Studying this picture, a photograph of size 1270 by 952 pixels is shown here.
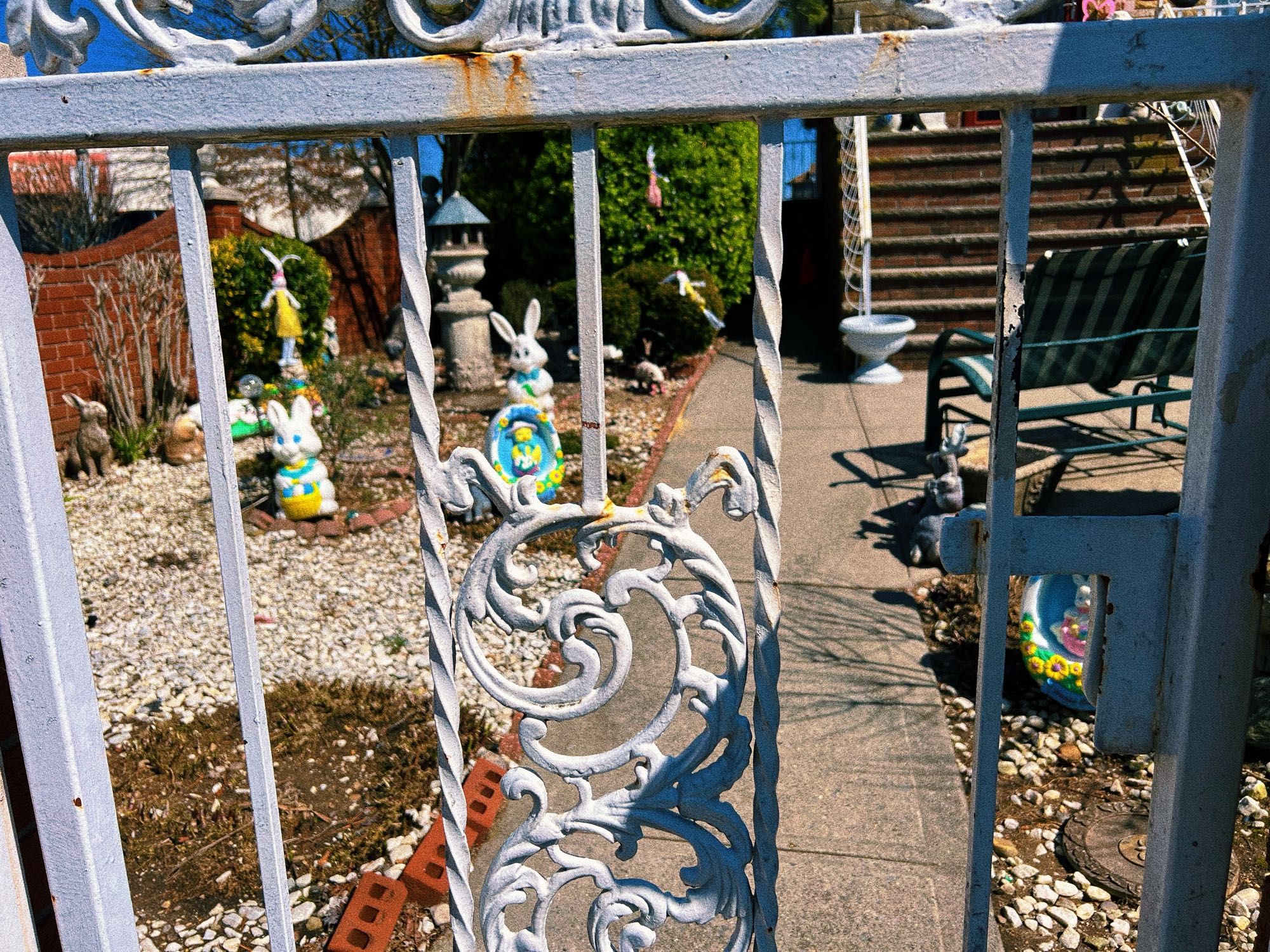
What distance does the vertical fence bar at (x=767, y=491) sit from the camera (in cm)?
100

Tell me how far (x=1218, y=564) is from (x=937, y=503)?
380cm

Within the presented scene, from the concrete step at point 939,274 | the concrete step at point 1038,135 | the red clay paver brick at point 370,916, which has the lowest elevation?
the red clay paver brick at point 370,916

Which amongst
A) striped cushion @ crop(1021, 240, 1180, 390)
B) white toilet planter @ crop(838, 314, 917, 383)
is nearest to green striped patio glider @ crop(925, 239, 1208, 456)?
striped cushion @ crop(1021, 240, 1180, 390)

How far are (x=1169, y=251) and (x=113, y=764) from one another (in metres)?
5.30

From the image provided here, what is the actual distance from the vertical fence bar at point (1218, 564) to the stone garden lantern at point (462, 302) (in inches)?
336

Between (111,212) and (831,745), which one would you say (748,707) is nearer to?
(831,745)

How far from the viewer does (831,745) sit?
3.21 m

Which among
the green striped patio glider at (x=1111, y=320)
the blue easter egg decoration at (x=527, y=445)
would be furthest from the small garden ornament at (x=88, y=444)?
the green striped patio glider at (x=1111, y=320)

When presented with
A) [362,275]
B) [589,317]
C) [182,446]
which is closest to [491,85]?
[589,317]

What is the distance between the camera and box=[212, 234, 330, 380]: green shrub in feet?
28.6

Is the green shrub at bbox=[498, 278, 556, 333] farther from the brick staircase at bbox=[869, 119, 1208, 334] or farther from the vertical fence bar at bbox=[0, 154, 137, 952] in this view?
the vertical fence bar at bbox=[0, 154, 137, 952]

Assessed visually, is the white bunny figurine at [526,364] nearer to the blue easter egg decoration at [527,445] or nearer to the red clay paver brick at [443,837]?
the blue easter egg decoration at [527,445]

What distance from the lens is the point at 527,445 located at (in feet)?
17.9

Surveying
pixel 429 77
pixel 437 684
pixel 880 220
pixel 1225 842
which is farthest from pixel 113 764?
pixel 880 220
